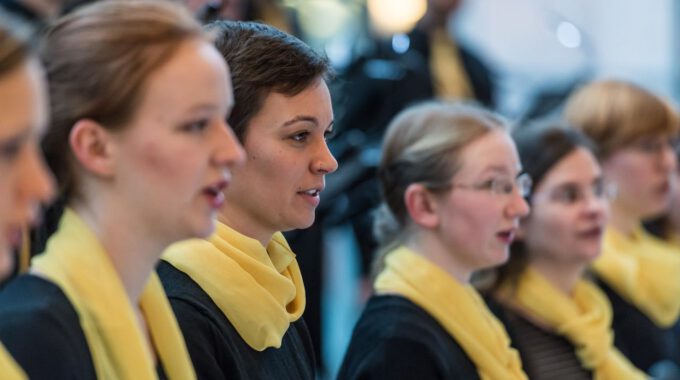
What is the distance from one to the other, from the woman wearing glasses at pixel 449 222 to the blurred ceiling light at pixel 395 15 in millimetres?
2412

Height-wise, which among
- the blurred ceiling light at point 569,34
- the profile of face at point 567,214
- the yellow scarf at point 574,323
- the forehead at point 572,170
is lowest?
the blurred ceiling light at point 569,34

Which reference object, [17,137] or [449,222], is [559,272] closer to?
[449,222]

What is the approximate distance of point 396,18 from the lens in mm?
5266

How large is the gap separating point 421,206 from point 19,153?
4.97 ft

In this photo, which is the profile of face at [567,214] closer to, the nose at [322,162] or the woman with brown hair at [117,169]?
the nose at [322,162]

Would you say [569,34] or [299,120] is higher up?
[299,120]

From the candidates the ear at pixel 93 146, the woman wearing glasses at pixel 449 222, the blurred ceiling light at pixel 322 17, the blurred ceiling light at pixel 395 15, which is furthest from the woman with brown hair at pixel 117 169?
the blurred ceiling light at pixel 395 15

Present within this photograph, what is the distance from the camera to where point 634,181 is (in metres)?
3.81

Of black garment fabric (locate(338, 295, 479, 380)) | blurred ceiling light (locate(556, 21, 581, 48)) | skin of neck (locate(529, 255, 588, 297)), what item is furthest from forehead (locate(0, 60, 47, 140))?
blurred ceiling light (locate(556, 21, 581, 48))

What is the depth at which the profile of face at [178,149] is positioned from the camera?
1.58 meters

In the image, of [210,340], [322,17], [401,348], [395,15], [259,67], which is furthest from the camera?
[395,15]

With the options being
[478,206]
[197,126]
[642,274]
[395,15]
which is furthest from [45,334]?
[395,15]

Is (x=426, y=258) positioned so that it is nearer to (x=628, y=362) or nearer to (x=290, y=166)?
(x=290, y=166)

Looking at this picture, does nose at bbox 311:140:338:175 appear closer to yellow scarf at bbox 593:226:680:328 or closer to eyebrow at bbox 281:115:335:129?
eyebrow at bbox 281:115:335:129
